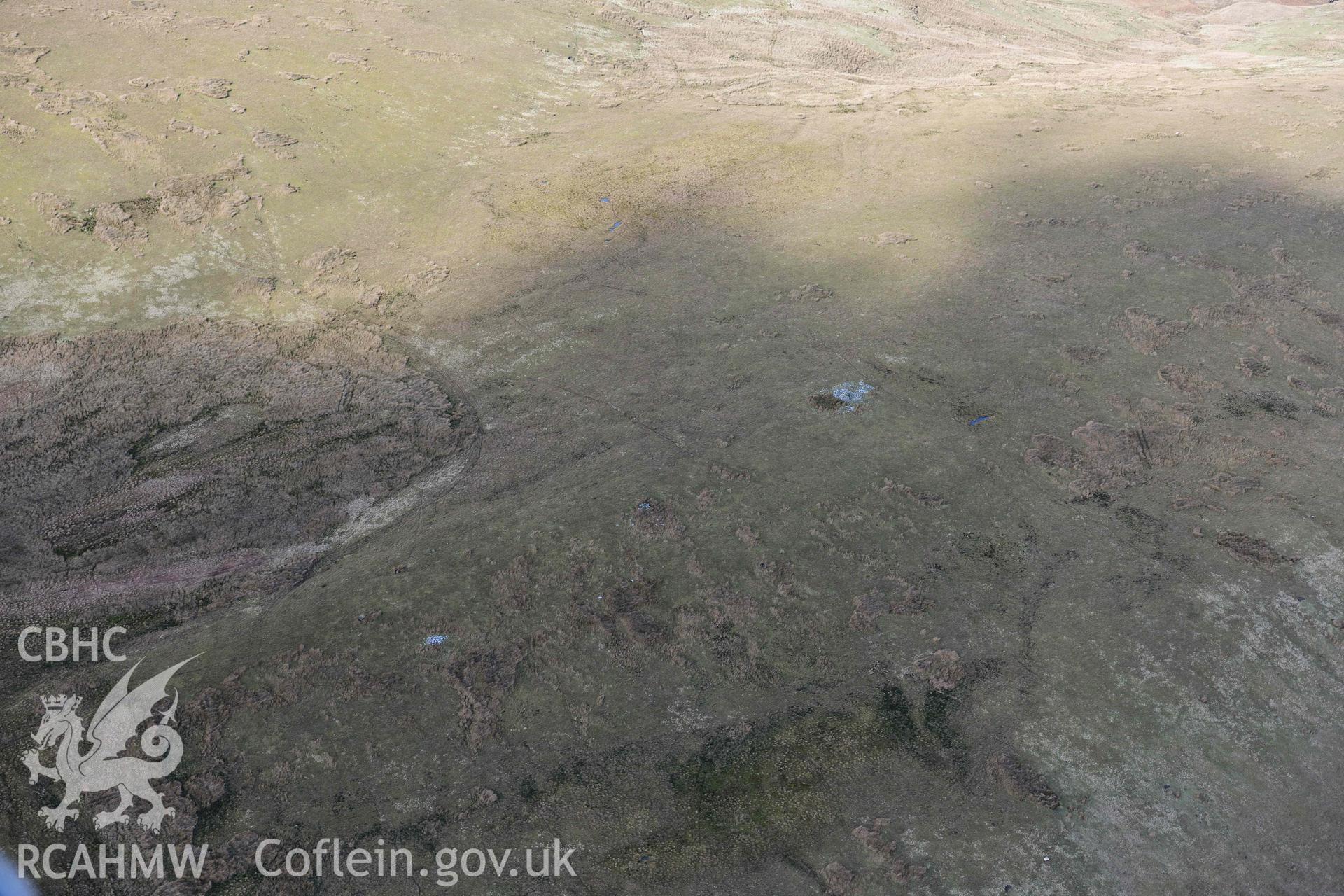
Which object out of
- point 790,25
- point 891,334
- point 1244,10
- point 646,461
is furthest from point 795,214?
point 1244,10

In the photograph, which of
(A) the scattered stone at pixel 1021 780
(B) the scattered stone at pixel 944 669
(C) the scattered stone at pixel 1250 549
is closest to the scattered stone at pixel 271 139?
(B) the scattered stone at pixel 944 669

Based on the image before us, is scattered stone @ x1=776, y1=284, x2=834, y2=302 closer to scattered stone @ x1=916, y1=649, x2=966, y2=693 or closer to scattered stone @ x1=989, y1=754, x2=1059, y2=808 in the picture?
scattered stone @ x1=916, y1=649, x2=966, y2=693

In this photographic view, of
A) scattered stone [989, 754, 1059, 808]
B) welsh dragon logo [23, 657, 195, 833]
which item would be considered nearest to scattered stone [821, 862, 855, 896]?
scattered stone [989, 754, 1059, 808]

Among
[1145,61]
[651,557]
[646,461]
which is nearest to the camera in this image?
[651,557]

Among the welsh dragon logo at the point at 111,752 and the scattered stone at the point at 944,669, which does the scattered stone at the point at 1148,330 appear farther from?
the welsh dragon logo at the point at 111,752

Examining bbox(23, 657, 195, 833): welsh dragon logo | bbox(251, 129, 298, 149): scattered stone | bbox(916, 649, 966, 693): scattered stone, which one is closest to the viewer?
bbox(23, 657, 195, 833): welsh dragon logo

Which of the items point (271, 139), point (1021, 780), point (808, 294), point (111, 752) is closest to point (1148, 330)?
point (808, 294)

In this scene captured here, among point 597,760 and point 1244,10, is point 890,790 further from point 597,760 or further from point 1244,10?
point 1244,10

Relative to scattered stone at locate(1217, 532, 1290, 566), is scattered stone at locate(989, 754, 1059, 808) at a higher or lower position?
lower
